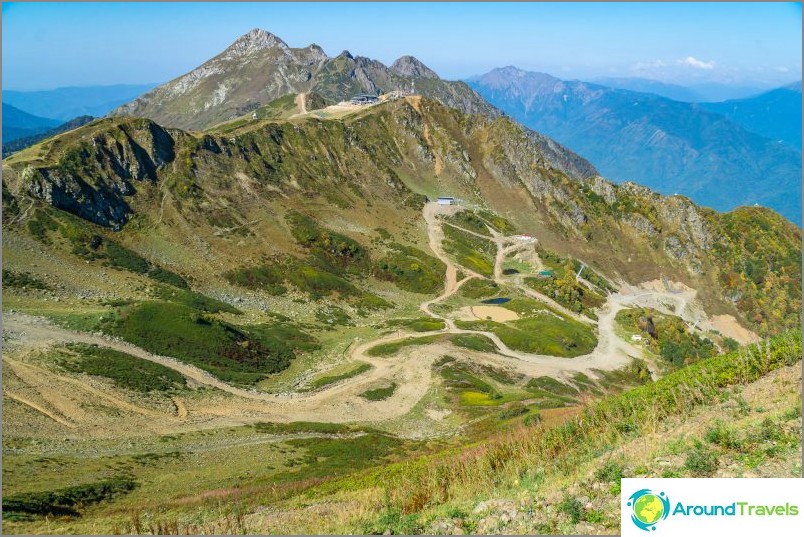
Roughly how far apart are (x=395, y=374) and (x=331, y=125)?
132m

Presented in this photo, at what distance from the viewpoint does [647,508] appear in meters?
13.1

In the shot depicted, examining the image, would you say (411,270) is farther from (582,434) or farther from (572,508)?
(572,508)

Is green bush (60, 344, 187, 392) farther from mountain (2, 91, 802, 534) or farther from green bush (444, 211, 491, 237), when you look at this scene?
green bush (444, 211, 491, 237)

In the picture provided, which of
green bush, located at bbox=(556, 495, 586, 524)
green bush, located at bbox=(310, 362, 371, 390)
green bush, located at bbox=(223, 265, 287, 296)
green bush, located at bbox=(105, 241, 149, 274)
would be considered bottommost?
green bush, located at bbox=(310, 362, 371, 390)

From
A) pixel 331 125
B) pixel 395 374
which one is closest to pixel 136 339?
pixel 395 374

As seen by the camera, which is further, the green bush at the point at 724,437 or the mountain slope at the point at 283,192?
the mountain slope at the point at 283,192

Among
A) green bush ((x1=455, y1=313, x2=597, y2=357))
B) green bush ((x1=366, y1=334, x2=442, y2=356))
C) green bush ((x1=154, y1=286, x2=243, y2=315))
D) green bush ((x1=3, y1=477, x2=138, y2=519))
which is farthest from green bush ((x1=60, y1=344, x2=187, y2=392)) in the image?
green bush ((x1=455, y1=313, x2=597, y2=357))

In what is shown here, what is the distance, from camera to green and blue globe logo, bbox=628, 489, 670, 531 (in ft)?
42.3

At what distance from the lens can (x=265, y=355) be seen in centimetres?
7631

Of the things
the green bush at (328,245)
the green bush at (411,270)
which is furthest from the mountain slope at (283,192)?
the green bush at (411,270)

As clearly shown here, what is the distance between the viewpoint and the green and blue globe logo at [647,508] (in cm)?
1290

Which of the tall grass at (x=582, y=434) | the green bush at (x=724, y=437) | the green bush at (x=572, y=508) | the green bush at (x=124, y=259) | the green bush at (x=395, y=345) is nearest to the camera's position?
the green bush at (x=572, y=508)

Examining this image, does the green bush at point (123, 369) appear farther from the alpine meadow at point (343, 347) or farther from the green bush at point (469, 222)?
the green bush at point (469, 222)

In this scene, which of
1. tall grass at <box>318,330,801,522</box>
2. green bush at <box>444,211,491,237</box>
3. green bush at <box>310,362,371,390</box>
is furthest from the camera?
green bush at <box>444,211,491,237</box>
